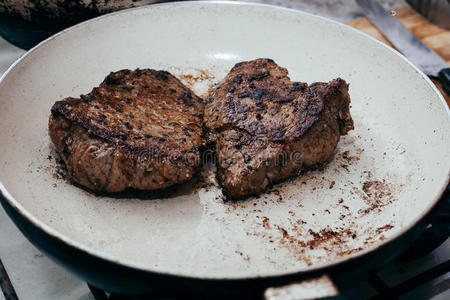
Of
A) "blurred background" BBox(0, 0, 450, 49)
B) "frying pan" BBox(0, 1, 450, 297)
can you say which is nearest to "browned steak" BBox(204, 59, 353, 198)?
"frying pan" BBox(0, 1, 450, 297)

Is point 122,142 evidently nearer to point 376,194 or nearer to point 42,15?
point 376,194

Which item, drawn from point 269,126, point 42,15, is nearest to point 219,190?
point 269,126

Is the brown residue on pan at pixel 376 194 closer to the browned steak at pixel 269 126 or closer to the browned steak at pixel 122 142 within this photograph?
the browned steak at pixel 269 126

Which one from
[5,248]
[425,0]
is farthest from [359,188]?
[425,0]

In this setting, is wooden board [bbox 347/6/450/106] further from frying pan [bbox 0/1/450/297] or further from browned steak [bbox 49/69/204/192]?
browned steak [bbox 49/69/204/192]

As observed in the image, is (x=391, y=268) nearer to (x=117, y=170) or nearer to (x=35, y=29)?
(x=117, y=170)

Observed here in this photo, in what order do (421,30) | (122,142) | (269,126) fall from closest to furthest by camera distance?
(122,142) → (269,126) → (421,30)

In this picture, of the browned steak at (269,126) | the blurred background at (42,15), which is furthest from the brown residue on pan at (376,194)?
the blurred background at (42,15)
